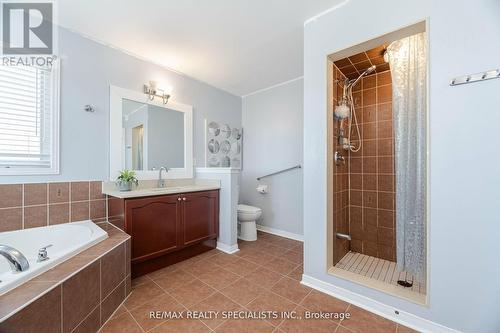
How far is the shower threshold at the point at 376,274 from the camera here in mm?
1384

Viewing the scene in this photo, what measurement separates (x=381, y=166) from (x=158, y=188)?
99.2 inches

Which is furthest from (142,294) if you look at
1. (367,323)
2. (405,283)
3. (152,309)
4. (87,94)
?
(405,283)

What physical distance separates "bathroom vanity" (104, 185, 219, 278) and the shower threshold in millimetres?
1421

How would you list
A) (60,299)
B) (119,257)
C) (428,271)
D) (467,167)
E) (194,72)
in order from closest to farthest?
(60,299)
(467,167)
(428,271)
(119,257)
(194,72)

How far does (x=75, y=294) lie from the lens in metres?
1.06

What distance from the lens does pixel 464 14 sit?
1121 millimetres

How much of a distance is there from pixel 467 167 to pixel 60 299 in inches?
88.2

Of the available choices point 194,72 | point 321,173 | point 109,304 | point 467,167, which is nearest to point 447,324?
point 467,167

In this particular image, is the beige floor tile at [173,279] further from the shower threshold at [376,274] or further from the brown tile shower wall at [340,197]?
the brown tile shower wall at [340,197]

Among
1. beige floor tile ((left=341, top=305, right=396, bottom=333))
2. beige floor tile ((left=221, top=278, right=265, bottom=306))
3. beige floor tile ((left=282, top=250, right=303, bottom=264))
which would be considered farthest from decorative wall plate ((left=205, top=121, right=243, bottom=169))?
beige floor tile ((left=341, top=305, right=396, bottom=333))

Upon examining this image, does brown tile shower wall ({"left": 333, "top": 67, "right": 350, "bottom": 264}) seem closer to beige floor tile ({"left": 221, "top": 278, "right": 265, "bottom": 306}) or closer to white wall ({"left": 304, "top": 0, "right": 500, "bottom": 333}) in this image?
white wall ({"left": 304, "top": 0, "right": 500, "bottom": 333})

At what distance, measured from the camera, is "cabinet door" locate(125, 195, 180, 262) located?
1784 millimetres

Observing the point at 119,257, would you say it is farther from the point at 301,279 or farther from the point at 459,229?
the point at 459,229

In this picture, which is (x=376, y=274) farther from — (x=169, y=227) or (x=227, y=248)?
(x=169, y=227)
